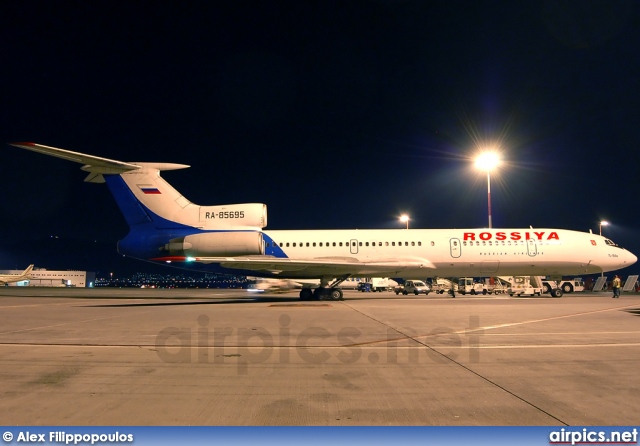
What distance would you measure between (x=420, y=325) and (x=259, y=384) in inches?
272

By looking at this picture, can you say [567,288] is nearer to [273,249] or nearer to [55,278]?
[273,249]

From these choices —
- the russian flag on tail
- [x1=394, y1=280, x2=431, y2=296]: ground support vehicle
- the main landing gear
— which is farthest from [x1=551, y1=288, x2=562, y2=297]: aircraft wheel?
the russian flag on tail

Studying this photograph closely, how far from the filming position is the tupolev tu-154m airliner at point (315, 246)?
21562mm

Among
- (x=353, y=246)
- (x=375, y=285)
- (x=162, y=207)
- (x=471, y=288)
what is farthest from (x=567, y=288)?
(x=162, y=207)

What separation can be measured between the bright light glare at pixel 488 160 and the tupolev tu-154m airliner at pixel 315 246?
5994mm

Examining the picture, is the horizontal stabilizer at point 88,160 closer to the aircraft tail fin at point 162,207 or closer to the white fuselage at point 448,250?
the aircraft tail fin at point 162,207

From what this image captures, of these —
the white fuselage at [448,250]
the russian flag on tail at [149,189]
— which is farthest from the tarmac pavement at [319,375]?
the white fuselage at [448,250]

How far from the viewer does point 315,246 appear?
23.8 m

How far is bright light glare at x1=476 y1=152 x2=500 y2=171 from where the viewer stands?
28.8 metres

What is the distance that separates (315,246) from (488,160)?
1341 centimetres

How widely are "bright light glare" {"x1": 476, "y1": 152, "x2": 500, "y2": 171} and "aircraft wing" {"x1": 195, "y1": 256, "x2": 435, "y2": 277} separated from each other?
9.58 meters

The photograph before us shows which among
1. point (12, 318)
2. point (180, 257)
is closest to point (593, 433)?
point (12, 318)

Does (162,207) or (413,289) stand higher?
(162,207)

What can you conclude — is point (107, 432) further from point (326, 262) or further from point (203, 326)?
point (326, 262)
